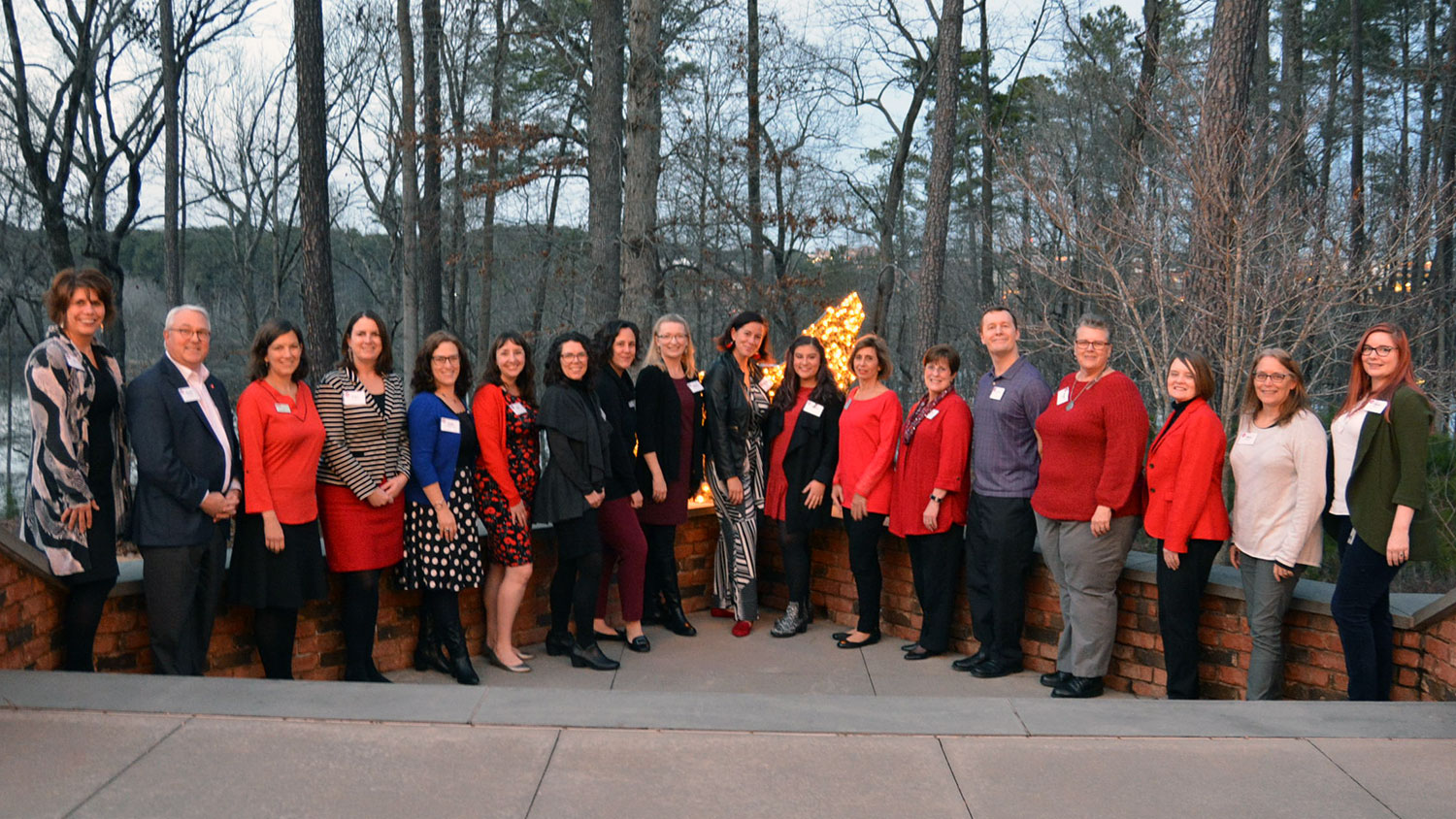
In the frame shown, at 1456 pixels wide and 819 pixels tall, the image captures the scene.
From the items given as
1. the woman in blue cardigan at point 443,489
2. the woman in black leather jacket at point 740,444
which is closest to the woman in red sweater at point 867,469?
the woman in black leather jacket at point 740,444

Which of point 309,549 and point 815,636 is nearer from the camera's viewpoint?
point 309,549

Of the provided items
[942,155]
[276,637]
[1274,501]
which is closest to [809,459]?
[1274,501]

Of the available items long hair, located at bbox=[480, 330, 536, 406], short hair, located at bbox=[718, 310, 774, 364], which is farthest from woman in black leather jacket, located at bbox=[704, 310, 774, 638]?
long hair, located at bbox=[480, 330, 536, 406]

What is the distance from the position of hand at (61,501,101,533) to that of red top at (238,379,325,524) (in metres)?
0.57

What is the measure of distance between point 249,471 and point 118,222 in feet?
60.8

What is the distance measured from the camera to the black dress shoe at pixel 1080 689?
5016 mm

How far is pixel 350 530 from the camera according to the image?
4746 mm

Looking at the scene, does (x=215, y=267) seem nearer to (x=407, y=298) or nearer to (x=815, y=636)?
(x=407, y=298)

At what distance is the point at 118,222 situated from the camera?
64.7 feet

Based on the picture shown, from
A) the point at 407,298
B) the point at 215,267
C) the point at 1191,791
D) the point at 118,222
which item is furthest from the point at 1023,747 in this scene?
the point at 215,267

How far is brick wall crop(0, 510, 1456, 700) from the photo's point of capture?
4109mm

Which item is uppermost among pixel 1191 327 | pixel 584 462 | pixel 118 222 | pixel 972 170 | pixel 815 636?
pixel 972 170

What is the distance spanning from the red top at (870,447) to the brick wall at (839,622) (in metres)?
0.55

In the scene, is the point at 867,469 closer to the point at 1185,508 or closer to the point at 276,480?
the point at 1185,508
